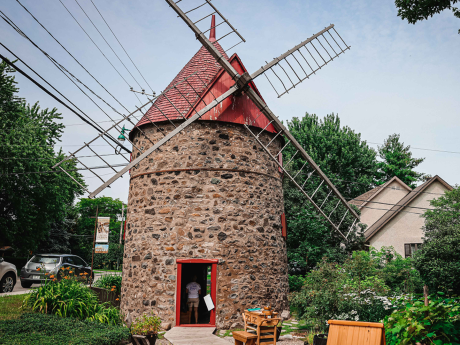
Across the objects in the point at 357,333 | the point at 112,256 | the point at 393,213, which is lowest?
the point at 112,256

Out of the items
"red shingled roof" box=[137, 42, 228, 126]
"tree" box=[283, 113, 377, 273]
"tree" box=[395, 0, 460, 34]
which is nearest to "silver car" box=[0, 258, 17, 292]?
"red shingled roof" box=[137, 42, 228, 126]

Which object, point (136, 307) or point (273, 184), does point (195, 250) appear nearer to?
point (136, 307)

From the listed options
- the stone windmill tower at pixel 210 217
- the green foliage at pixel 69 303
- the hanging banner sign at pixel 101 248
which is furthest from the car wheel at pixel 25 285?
the stone windmill tower at pixel 210 217

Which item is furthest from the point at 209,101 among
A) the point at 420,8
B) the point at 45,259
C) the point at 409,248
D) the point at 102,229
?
the point at 409,248

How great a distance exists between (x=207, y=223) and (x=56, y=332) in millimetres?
4931

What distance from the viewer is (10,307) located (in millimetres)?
10141

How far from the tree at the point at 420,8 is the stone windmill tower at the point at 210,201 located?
4986 mm

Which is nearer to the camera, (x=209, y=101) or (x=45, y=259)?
(x=209, y=101)

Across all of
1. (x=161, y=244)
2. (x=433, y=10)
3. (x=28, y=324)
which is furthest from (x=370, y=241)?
(x=28, y=324)

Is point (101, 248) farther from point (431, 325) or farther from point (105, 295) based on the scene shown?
point (431, 325)

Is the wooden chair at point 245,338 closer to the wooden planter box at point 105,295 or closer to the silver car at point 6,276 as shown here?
the wooden planter box at point 105,295

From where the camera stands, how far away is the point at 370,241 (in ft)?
64.6

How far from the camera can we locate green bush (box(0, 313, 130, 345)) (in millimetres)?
6711

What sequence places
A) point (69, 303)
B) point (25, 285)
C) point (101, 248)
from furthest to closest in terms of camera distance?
point (25, 285) → point (101, 248) → point (69, 303)
